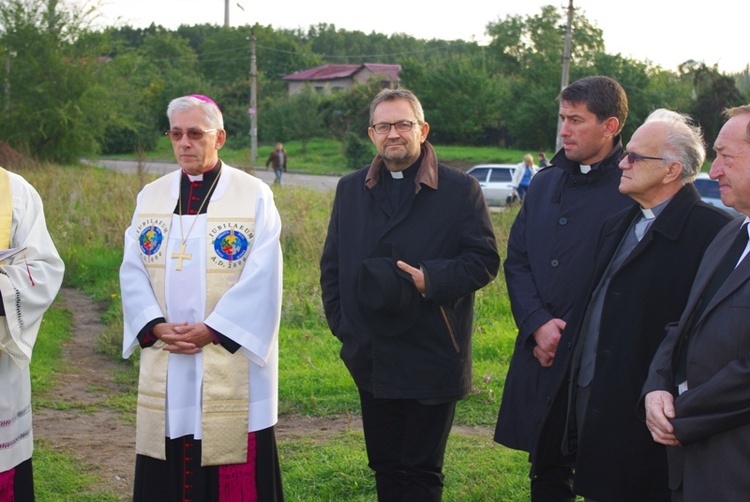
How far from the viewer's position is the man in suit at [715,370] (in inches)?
108

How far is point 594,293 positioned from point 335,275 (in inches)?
54.8

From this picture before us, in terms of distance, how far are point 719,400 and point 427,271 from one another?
1.51m

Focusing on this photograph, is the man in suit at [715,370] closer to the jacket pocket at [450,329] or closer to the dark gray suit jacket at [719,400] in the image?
the dark gray suit jacket at [719,400]

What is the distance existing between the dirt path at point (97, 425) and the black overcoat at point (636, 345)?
2.46 metres

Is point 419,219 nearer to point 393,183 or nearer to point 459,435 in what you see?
point 393,183

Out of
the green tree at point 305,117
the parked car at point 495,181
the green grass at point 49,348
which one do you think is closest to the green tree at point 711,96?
the parked car at point 495,181

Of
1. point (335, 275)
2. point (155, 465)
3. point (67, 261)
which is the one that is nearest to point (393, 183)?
point (335, 275)

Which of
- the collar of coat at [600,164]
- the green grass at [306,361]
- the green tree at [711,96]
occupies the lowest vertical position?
the green grass at [306,361]

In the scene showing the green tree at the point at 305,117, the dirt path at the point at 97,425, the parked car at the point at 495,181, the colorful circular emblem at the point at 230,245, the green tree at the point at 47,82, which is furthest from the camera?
the green tree at the point at 305,117

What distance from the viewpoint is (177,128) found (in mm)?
4129

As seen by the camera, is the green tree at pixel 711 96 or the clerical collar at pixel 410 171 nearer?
the clerical collar at pixel 410 171

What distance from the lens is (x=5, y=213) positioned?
13.3 ft

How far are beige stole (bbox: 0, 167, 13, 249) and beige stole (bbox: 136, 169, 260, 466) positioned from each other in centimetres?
60

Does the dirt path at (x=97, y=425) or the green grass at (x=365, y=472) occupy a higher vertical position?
the green grass at (x=365, y=472)
